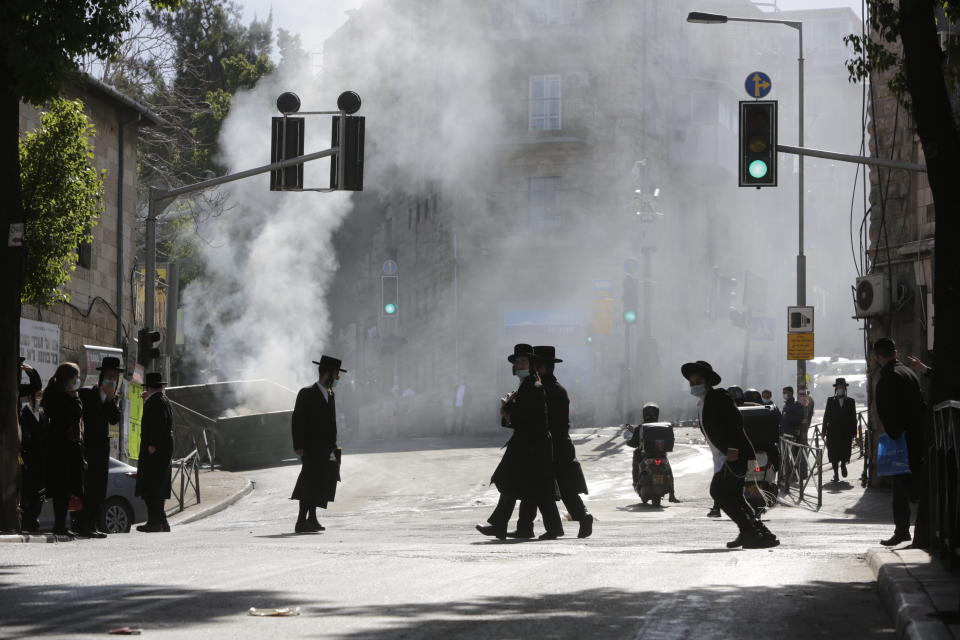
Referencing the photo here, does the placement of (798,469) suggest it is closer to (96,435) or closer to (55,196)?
(96,435)

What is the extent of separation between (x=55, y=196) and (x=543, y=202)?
3355 cm

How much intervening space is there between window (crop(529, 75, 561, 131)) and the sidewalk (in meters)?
23.8

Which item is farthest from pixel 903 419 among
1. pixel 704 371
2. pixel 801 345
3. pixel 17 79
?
pixel 801 345

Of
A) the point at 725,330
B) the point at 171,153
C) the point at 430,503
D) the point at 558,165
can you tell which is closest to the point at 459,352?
the point at 558,165

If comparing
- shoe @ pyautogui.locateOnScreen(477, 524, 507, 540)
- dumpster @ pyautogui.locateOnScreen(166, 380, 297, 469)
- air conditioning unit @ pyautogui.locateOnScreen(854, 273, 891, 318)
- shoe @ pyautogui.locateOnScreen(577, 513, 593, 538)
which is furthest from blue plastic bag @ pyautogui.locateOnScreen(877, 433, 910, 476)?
dumpster @ pyautogui.locateOnScreen(166, 380, 297, 469)

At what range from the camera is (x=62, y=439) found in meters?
13.0

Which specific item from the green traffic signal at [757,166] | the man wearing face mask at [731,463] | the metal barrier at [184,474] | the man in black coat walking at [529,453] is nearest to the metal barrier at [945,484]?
the man wearing face mask at [731,463]

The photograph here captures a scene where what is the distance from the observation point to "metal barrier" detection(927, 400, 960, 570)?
7.73 m

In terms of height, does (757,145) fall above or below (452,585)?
above

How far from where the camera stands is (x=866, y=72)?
39.3ft

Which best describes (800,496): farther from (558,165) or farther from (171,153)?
(558,165)

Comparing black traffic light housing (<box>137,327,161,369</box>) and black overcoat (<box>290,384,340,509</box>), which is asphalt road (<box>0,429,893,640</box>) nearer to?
black overcoat (<box>290,384,340,509</box>)

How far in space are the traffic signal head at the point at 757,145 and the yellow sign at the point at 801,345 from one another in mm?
7946

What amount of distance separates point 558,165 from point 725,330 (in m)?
9.98
